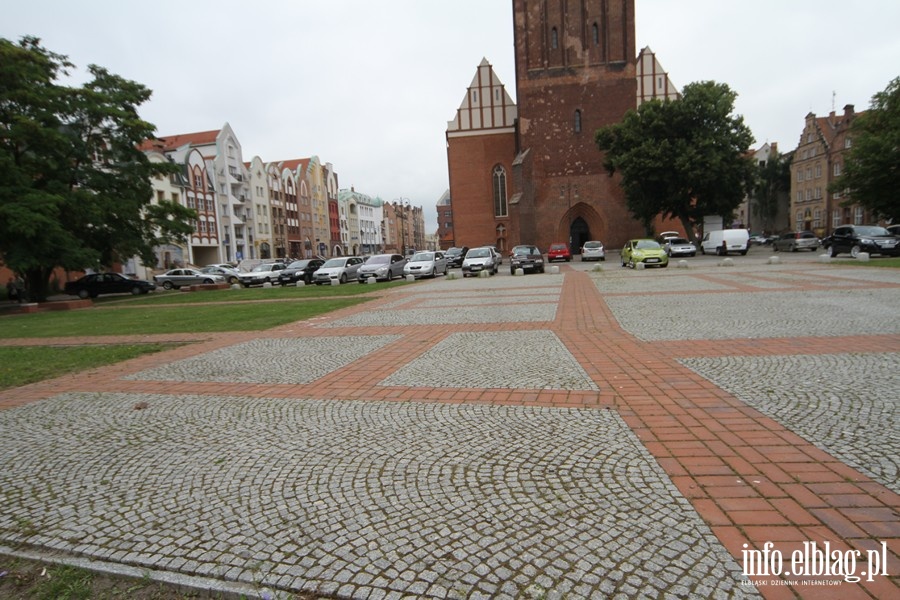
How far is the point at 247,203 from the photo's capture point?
66750mm

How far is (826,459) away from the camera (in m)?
3.27

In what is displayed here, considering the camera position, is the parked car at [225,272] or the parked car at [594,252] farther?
the parked car at [225,272]

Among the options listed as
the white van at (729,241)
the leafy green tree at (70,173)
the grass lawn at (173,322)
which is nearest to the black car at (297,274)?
the leafy green tree at (70,173)

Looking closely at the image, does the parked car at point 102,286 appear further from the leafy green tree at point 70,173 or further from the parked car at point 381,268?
the parked car at point 381,268

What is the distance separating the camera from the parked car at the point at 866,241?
2372 centimetres

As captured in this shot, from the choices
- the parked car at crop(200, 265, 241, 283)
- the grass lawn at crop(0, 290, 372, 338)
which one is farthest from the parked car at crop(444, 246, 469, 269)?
the grass lawn at crop(0, 290, 372, 338)

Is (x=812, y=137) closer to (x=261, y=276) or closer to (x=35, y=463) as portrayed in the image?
(x=261, y=276)

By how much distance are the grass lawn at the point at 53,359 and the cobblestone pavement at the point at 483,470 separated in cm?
69

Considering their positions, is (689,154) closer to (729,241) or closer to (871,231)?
(729,241)

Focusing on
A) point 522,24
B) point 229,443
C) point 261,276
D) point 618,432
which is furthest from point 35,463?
point 522,24

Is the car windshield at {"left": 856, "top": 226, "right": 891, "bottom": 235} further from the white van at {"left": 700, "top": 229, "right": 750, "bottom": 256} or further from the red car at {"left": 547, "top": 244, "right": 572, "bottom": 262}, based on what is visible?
the red car at {"left": 547, "top": 244, "right": 572, "bottom": 262}

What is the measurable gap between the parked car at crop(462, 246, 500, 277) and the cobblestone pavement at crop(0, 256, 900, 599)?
69.7 feet

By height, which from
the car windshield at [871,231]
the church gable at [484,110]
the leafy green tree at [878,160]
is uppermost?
the church gable at [484,110]

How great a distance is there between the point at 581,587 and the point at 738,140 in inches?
1539
